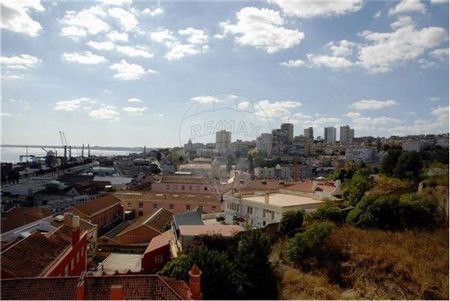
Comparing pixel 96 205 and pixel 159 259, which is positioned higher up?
pixel 96 205

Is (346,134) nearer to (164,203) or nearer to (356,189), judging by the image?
(164,203)

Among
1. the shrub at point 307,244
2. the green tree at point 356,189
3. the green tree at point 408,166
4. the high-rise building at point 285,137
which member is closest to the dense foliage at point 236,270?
the shrub at point 307,244

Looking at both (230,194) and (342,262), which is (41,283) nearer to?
(342,262)

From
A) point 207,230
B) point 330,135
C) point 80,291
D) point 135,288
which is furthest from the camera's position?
point 330,135

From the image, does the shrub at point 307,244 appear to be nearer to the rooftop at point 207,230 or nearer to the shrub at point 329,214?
the shrub at point 329,214

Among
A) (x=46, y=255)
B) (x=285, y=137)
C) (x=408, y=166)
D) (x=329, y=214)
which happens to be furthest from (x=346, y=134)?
(x=46, y=255)

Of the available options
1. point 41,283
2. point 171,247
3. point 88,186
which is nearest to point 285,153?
point 88,186

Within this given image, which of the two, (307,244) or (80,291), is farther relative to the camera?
(307,244)
